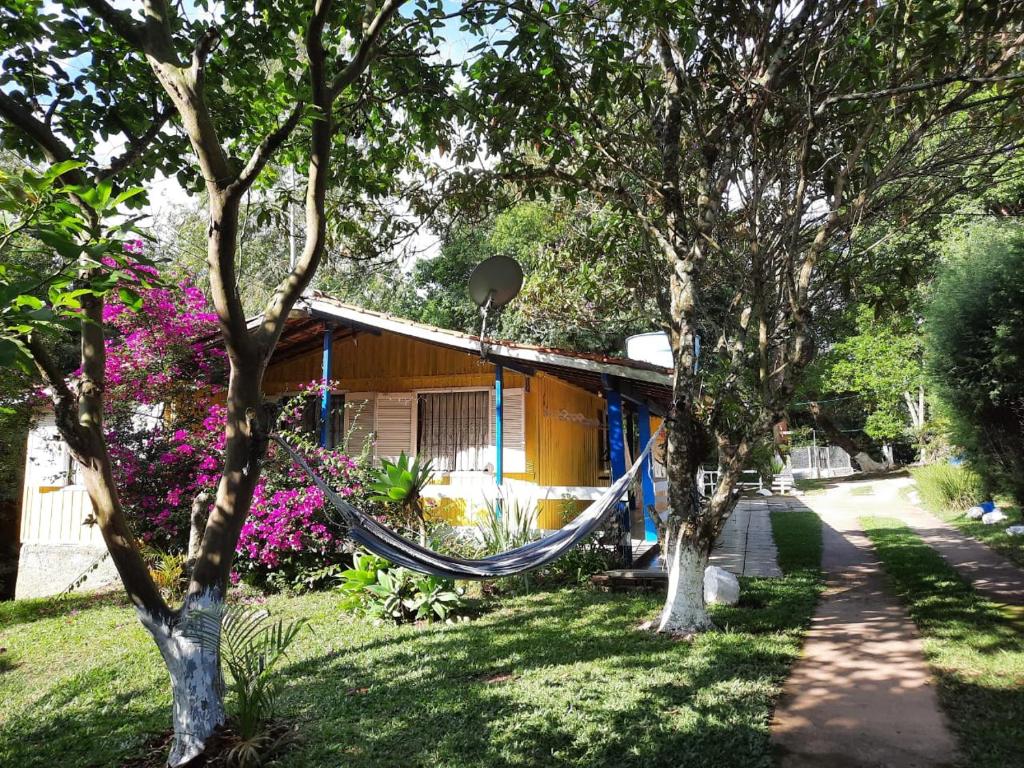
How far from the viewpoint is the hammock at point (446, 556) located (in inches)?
162

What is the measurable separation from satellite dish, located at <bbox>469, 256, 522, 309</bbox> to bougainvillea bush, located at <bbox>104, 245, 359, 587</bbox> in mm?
2348

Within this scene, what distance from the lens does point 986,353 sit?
8.55 meters

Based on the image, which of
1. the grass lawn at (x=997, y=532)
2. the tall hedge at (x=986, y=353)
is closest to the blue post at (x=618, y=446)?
the grass lawn at (x=997, y=532)

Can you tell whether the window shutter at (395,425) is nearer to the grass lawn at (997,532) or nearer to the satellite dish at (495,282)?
the satellite dish at (495,282)

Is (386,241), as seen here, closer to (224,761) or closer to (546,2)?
(546,2)

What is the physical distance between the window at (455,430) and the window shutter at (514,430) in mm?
387

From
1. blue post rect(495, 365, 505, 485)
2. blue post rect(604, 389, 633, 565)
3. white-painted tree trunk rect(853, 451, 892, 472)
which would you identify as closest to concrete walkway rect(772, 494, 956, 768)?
blue post rect(604, 389, 633, 565)

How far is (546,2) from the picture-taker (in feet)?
14.0

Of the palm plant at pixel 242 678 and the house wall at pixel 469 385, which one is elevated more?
the house wall at pixel 469 385

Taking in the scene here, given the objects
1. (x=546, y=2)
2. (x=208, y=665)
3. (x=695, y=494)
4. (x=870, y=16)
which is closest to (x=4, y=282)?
(x=208, y=665)

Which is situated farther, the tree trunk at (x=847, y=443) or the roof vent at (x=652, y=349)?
the tree trunk at (x=847, y=443)

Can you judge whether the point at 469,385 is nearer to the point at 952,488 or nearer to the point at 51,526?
the point at 51,526

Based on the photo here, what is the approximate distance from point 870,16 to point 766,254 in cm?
178

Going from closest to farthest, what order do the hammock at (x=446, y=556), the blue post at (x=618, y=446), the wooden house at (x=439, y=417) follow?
the hammock at (x=446, y=556) → the blue post at (x=618, y=446) → the wooden house at (x=439, y=417)
